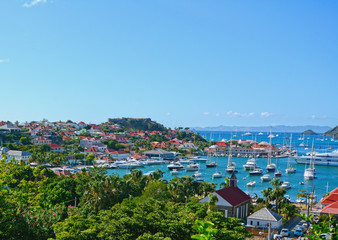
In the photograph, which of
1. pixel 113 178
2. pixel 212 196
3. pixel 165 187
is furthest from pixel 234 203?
pixel 113 178

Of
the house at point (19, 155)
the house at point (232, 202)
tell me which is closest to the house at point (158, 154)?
the house at point (19, 155)

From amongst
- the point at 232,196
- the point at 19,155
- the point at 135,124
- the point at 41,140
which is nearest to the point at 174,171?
the point at 19,155

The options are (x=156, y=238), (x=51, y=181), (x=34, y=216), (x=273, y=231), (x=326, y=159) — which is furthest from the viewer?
(x=326, y=159)

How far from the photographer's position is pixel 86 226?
792 inches

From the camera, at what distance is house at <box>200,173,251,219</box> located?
108 feet

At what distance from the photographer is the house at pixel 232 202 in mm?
32812

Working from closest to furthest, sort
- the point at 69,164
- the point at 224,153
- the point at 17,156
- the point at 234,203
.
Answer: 1. the point at 234,203
2. the point at 17,156
3. the point at 69,164
4. the point at 224,153

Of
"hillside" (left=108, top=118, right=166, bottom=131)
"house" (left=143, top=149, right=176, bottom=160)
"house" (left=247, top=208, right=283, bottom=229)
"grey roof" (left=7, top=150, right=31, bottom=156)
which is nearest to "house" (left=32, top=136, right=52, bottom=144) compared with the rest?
"grey roof" (left=7, top=150, right=31, bottom=156)

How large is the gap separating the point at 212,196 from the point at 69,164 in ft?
222

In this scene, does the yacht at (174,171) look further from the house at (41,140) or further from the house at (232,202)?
the house at (232,202)

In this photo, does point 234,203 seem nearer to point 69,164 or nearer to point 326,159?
point 69,164

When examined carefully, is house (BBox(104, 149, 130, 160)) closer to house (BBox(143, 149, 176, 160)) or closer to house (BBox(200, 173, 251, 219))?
house (BBox(143, 149, 176, 160))

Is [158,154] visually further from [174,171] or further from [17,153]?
[17,153]

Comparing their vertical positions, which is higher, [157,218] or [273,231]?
[157,218]
